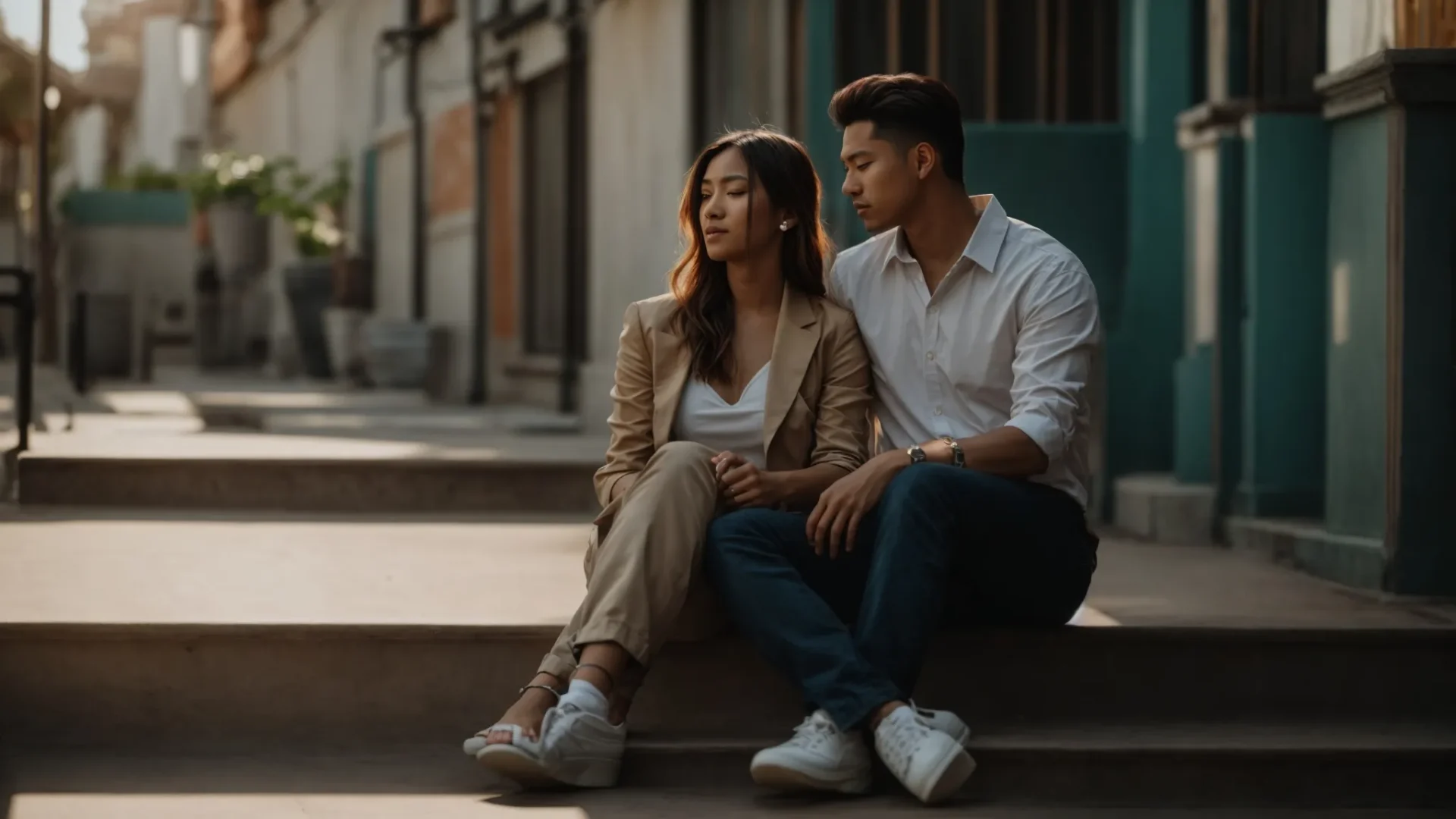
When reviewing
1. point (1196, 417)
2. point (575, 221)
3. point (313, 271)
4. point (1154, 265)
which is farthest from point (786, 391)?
point (313, 271)

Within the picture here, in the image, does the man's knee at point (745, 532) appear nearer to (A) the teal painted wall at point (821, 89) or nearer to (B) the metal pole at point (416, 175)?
(A) the teal painted wall at point (821, 89)

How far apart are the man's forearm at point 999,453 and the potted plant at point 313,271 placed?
16.4 meters

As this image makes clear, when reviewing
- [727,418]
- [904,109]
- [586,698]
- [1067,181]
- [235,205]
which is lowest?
[586,698]

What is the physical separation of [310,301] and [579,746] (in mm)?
17067

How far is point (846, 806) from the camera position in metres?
3.95

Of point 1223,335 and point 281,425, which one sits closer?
point 1223,335

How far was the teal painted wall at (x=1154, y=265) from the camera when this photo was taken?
7.39 meters

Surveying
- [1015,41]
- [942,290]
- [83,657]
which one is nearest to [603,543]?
[942,290]

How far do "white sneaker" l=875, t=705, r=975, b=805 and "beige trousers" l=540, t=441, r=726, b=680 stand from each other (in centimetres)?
49

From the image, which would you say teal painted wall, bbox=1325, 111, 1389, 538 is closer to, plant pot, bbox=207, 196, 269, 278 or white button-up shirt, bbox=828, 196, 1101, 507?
white button-up shirt, bbox=828, 196, 1101, 507

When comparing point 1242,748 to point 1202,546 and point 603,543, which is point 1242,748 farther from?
point 1202,546

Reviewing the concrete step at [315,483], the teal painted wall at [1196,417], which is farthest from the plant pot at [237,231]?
the teal painted wall at [1196,417]

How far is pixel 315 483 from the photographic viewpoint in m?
7.80

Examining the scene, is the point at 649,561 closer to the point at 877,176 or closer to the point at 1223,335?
the point at 877,176
